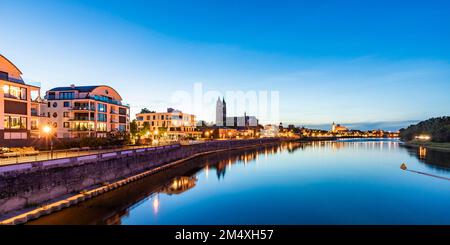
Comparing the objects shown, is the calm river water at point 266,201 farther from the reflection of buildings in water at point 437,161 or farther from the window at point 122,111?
the window at point 122,111

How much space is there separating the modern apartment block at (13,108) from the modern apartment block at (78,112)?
17.8 metres

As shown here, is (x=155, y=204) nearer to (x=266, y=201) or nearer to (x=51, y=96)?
(x=266, y=201)

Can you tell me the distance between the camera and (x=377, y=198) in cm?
3281

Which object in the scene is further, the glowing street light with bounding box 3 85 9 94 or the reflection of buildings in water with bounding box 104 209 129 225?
the glowing street light with bounding box 3 85 9 94

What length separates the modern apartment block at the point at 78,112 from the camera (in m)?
58.1

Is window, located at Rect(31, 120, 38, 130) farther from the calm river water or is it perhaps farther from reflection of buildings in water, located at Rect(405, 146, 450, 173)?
reflection of buildings in water, located at Rect(405, 146, 450, 173)

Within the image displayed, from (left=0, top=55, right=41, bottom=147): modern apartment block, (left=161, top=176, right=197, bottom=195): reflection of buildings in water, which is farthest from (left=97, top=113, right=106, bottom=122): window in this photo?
(left=161, top=176, right=197, bottom=195): reflection of buildings in water

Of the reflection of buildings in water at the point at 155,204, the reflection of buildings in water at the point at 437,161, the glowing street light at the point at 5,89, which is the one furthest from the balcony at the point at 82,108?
the reflection of buildings in water at the point at 437,161

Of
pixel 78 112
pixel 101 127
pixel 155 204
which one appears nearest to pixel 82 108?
pixel 78 112

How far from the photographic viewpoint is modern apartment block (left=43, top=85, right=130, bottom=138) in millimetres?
58062

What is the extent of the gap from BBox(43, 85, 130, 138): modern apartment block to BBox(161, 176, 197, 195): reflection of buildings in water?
3019 cm

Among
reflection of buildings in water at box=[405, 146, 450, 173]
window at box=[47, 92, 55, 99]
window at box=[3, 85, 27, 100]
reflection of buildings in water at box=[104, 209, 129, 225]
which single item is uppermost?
window at box=[47, 92, 55, 99]

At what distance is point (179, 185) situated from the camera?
36.9 meters

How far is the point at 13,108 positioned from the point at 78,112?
2205 cm
